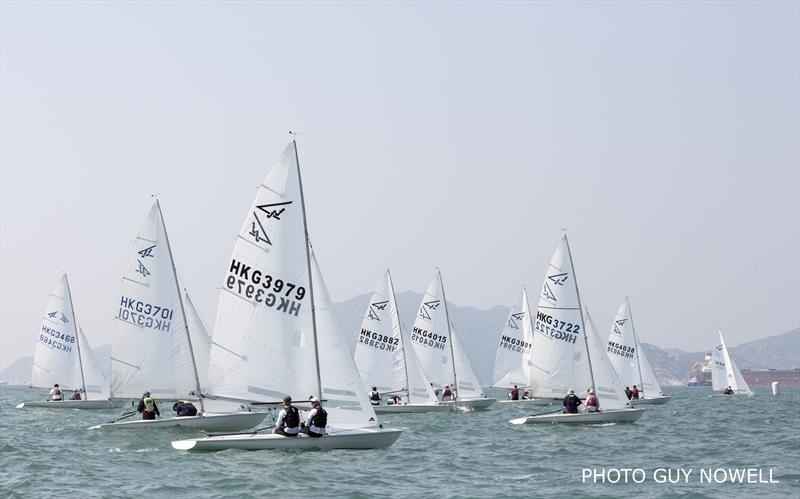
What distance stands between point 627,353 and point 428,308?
65.1ft

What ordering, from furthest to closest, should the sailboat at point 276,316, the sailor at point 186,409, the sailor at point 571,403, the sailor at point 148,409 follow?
the sailor at point 571,403 → the sailor at point 148,409 → the sailor at point 186,409 → the sailboat at point 276,316

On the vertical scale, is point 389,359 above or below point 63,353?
below

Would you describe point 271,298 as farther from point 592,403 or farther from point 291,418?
point 592,403

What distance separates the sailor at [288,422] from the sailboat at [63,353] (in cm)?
3751

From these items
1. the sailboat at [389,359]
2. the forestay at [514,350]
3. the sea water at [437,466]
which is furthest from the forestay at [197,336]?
the forestay at [514,350]

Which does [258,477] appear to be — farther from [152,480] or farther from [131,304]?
[131,304]

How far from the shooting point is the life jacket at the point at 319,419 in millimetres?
28394

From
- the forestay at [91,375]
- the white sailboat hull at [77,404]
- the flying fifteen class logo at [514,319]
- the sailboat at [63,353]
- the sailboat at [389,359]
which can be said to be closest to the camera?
the sailboat at [389,359]

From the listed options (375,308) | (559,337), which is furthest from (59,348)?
(559,337)

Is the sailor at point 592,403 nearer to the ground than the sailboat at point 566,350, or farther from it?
nearer to the ground

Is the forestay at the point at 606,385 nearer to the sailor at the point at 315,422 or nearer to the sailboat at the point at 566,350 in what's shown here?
the sailboat at the point at 566,350

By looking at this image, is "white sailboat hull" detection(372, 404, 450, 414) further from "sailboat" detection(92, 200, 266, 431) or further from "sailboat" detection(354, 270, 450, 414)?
"sailboat" detection(92, 200, 266, 431)

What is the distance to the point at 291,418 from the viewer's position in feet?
93.8

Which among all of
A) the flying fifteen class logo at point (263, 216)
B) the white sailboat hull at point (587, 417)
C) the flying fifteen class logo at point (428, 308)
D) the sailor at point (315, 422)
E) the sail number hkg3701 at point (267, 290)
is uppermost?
the flying fifteen class logo at point (428, 308)
